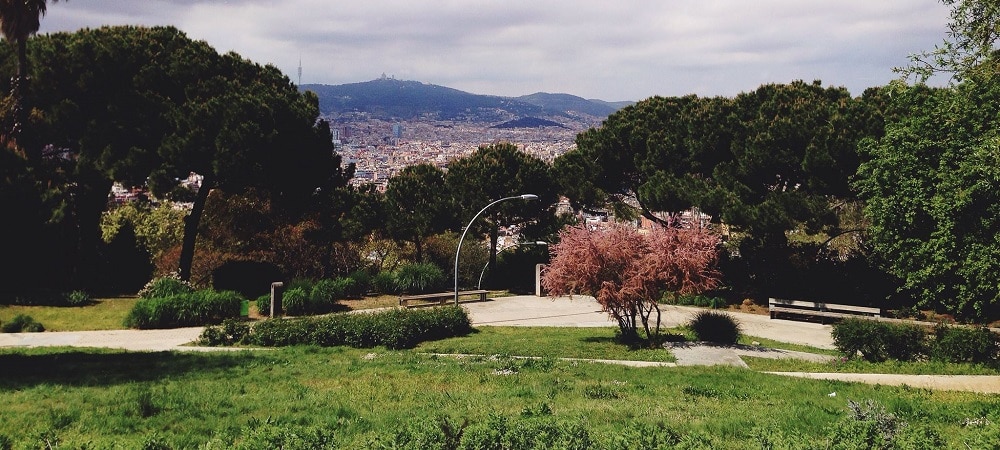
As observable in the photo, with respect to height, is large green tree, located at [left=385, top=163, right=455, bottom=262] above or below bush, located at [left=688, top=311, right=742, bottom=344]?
Result: above

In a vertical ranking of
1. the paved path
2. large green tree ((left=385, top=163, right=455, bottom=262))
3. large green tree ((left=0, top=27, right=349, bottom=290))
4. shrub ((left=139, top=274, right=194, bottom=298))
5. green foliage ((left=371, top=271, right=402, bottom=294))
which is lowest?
the paved path

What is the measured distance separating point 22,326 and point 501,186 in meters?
21.9

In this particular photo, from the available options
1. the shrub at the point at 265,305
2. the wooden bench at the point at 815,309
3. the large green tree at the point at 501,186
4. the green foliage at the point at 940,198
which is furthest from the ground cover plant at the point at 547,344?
the large green tree at the point at 501,186

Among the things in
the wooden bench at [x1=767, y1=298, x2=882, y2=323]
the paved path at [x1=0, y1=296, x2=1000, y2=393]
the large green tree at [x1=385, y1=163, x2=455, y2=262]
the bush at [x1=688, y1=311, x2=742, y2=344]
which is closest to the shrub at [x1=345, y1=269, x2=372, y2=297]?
the large green tree at [x1=385, y1=163, x2=455, y2=262]

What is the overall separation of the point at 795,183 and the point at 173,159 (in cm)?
2727

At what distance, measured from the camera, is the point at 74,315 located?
2464cm

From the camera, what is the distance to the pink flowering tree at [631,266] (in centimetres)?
1883

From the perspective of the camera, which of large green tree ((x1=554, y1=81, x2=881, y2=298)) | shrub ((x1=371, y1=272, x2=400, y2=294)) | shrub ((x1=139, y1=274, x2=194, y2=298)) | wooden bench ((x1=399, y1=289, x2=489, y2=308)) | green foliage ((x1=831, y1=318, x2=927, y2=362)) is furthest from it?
shrub ((x1=371, y1=272, x2=400, y2=294))

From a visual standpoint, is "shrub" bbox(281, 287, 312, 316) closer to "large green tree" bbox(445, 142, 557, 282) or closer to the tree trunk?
the tree trunk

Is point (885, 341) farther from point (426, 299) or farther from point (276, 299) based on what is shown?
point (276, 299)

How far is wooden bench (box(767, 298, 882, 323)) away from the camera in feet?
87.5

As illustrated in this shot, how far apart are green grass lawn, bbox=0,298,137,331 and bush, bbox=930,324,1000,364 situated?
84.8ft

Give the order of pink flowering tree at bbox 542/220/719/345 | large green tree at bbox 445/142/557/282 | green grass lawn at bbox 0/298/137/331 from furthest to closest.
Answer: large green tree at bbox 445/142/557/282 < green grass lawn at bbox 0/298/137/331 < pink flowering tree at bbox 542/220/719/345

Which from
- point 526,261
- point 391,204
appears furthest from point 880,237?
point 391,204
